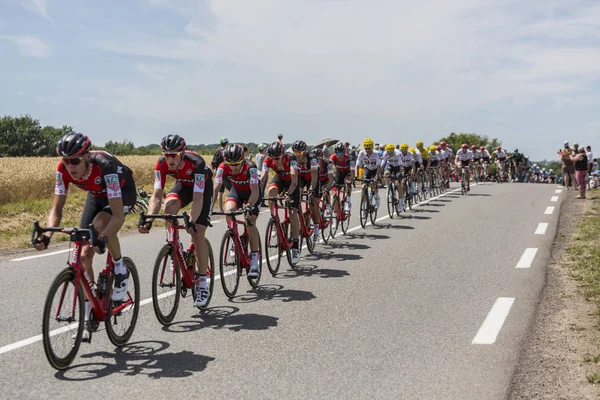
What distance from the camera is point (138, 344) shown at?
5.77m

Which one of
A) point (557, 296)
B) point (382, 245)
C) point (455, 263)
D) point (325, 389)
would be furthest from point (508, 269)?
point (325, 389)

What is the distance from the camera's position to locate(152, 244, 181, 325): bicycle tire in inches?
246

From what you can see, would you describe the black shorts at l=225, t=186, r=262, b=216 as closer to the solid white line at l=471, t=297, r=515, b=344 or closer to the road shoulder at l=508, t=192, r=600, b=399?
the solid white line at l=471, t=297, r=515, b=344

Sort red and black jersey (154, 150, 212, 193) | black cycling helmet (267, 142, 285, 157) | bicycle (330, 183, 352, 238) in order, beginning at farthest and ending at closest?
bicycle (330, 183, 352, 238) → black cycling helmet (267, 142, 285, 157) → red and black jersey (154, 150, 212, 193)

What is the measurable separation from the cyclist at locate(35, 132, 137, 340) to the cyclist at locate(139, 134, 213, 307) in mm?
759

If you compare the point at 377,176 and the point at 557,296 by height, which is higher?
the point at 377,176

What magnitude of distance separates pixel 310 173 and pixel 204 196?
195 inches

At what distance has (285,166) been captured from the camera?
32.8 ft

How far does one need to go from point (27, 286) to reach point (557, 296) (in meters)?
6.74

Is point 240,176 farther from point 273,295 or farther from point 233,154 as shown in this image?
point 273,295

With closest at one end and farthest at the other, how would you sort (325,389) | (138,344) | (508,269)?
(325,389), (138,344), (508,269)

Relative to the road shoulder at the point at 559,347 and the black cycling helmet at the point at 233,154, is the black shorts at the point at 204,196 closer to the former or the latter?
the black cycling helmet at the point at 233,154

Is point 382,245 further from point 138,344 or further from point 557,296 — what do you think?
point 138,344

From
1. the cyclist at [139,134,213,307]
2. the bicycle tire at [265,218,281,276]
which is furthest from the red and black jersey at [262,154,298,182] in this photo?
the cyclist at [139,134,213,307]
